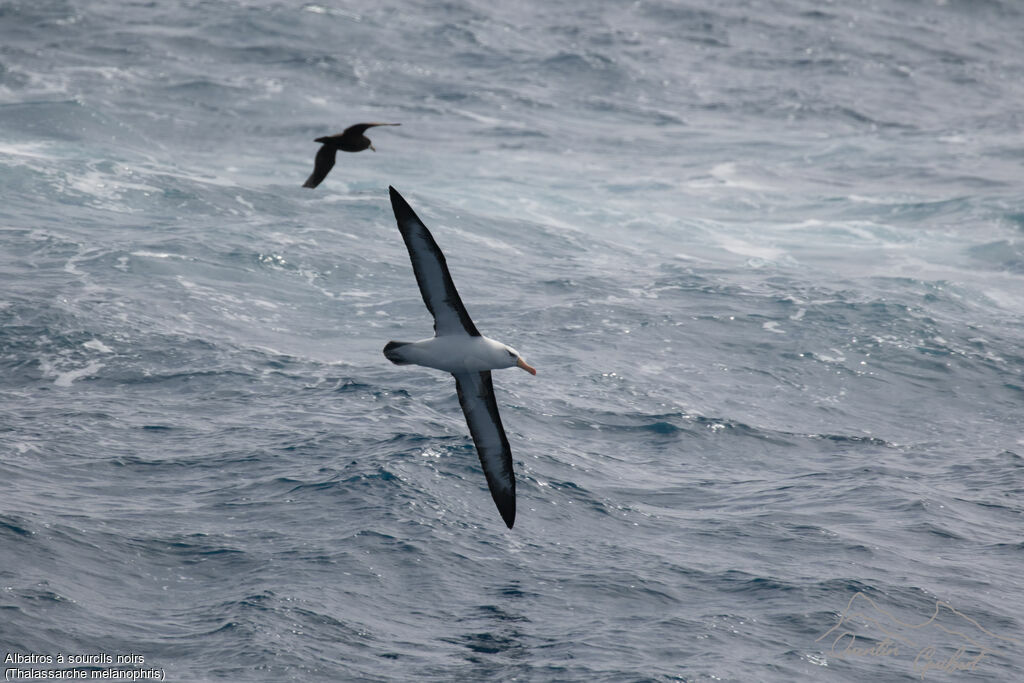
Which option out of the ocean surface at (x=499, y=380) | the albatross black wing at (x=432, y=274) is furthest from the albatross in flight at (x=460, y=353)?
the ocean surface at (x=499, y=380)

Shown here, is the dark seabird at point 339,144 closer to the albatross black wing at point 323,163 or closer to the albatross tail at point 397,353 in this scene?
the albatross black wing at point 323,163

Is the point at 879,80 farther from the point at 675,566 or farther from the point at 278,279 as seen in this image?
the point at 675,566

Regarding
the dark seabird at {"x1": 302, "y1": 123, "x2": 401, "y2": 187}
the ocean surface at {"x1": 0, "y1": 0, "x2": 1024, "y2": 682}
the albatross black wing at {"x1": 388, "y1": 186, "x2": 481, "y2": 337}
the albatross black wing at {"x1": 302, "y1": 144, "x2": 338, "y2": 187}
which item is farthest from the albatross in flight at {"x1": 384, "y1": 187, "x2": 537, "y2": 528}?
the dark seabird at {"x1": 302, "y1": 123, "x2": 401, "y2": 187}

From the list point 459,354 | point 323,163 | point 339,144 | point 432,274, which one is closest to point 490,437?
point 459,354

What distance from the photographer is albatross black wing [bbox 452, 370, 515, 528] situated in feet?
Answer: 49.9

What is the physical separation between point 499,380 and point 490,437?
10368mm

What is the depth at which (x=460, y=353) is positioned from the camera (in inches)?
553

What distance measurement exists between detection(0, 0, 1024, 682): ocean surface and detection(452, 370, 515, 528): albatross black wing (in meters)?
1.72

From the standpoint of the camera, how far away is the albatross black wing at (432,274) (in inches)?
507

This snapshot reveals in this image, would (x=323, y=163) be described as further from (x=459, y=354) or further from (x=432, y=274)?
(x=459, y=354)

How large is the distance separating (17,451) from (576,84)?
152 ft

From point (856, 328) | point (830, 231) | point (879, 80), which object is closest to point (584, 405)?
point (856, 328)

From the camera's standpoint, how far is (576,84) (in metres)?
61.6

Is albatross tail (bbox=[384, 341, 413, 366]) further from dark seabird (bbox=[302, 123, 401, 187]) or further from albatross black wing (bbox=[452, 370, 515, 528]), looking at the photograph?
dark seabird (bbox=[302, 123, 401, 187])
